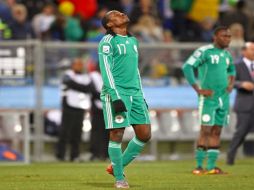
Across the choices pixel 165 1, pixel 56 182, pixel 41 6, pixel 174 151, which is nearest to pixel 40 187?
pixel 56 182

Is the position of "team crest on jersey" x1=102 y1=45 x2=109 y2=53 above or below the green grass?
above

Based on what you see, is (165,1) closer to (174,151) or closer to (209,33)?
(209,33)

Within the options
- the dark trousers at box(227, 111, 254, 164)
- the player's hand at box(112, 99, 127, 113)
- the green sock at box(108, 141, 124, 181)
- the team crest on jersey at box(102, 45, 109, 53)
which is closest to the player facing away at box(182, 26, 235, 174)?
the dark trousers at box(227, 111, 254, 164)

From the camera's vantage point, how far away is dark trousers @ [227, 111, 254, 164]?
22.6 metres

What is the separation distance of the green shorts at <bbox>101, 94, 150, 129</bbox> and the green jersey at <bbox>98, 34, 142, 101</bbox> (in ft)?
0.31

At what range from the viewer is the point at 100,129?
83.7 feet

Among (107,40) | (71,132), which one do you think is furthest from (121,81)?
(71,132)

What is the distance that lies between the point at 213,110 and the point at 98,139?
659 cm

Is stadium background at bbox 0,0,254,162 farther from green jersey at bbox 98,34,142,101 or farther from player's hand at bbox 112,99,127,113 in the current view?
player's hand at bbox 112,99,127,113

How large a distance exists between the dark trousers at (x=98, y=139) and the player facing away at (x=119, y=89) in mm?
9823

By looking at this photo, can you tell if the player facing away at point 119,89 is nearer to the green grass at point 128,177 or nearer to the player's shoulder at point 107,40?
the player's shoulder at point 107,40

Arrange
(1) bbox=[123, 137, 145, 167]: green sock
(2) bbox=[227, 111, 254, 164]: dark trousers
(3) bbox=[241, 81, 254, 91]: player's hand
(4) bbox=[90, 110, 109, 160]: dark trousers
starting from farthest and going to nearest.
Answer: (4) bbox=[90, 110, 109, 160]: dark trousers
(3) bbox=[241, 81, 254, 91]: player's hand
(2) bbox=[227, 111, 254, 164]: dark trousers
(1) bbox=[123, 137, 145, 167]: green sock

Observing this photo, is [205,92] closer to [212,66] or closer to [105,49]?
[212,66]

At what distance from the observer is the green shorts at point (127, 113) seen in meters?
15.1
